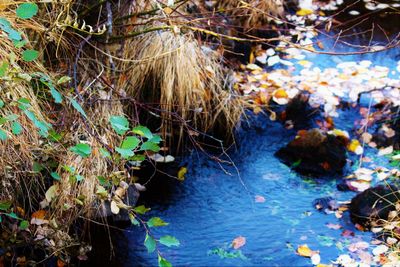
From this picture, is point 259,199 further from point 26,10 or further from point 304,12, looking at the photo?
point 304,12

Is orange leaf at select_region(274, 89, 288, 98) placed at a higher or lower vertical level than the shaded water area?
higher

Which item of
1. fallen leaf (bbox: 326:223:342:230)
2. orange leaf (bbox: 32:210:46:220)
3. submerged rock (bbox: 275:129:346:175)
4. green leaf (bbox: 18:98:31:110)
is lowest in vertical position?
fallen leaf (bbox: 326:223:342:230)

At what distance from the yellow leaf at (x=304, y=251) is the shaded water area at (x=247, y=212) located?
32mm

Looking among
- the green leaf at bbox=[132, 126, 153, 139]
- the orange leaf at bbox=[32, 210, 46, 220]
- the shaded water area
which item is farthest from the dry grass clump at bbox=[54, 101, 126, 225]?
the green leaf at bbox=[132, 126, 153, 139]

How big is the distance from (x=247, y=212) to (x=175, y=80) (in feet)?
3.68

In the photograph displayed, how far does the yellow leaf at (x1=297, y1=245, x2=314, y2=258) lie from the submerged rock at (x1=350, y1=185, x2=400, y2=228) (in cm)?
41

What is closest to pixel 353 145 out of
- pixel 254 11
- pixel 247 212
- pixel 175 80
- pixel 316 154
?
pixel 316 154

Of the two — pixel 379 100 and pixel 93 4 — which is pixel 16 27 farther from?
pixel 379 100

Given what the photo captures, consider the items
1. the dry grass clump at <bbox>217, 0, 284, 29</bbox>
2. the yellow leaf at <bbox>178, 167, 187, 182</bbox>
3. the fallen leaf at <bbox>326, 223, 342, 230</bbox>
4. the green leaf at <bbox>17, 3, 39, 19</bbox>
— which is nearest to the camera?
the green leaf at <bbox>17, 3, 39, 19</bbox>

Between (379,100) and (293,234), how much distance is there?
1830 millimetres

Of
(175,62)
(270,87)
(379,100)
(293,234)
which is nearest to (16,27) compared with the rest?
(175,62)

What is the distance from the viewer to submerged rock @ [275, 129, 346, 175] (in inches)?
168

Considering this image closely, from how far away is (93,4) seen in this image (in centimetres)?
378

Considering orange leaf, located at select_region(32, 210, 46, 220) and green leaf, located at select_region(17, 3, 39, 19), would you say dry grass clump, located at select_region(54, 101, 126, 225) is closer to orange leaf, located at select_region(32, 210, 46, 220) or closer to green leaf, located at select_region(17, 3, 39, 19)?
orange leaf, located at select_region(32, 210, 46, 220)
